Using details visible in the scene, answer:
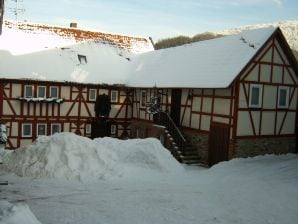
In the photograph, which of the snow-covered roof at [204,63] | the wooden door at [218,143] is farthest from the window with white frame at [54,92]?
the wooden door at [218,143]

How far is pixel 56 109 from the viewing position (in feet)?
94.4

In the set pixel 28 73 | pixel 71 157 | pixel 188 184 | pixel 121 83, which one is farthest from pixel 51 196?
pixel 121 83

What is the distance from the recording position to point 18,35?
30.8 meters

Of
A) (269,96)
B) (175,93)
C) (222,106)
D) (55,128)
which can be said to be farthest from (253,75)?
(55,128)

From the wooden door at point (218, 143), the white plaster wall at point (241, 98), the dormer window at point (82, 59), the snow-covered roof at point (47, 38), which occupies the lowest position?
the wooden door at point (218, 143)

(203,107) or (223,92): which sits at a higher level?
(223,92)

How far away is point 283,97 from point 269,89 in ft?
5.08

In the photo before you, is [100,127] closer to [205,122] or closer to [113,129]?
[113,129]

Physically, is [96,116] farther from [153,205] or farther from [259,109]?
[153,205]

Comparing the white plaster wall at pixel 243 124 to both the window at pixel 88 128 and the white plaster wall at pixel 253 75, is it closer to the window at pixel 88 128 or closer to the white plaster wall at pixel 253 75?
the white plaster wall at pixel 253 75

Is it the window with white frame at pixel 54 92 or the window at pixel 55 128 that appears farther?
the window at pixel 55 128

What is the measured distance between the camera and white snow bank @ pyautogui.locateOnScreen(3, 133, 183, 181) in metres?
16.8

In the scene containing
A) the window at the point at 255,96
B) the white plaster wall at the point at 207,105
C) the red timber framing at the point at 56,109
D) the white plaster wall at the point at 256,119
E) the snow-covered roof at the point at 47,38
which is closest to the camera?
the window at the point at 255,96

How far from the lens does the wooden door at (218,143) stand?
21.3 metres
